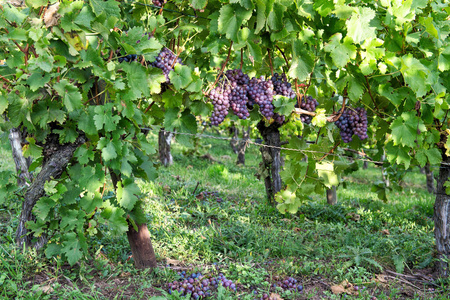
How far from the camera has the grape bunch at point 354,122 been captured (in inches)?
118

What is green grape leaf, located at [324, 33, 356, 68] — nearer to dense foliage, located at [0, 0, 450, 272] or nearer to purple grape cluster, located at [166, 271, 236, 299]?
dense foliage, located at [0, 0, 450, 272]

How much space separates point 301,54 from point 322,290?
6.48 ft

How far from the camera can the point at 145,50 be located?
2.21 m

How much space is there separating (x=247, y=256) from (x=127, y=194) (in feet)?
4.96

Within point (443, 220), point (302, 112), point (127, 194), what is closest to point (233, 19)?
point (302, 112)

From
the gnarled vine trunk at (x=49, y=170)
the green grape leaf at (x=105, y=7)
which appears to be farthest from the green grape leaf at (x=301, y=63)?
the gnarled vine trunk at (x=49, y=170)

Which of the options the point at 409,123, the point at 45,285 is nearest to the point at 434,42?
the point at 409,123

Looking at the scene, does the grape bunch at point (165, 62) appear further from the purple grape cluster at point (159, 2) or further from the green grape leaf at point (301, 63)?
the green grape leaf at point (301, 63)

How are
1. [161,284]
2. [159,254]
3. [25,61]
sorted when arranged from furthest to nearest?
[159,254]
[161,284]
[25,61]

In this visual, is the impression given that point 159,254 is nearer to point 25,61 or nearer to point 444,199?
point 25,61

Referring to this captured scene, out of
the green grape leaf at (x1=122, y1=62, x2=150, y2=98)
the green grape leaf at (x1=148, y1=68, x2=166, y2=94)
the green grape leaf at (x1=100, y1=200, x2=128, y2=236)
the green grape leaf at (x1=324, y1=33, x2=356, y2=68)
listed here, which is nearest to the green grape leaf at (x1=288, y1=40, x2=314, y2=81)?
the green grape leaf at (x1=324, y1=33, x2=356, y2=68)

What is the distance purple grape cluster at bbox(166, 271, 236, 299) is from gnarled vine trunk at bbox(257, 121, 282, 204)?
2580 mm

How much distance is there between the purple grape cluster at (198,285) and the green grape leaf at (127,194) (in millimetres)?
785

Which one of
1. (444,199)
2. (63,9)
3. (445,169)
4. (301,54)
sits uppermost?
(63,9)
